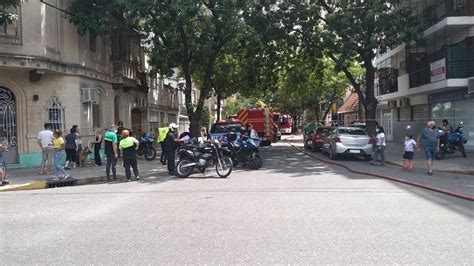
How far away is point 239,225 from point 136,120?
22397mm

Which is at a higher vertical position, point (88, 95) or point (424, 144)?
point (88, 95)

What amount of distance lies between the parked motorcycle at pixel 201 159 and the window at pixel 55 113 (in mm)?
6841

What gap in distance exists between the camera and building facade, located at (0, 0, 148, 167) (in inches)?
669

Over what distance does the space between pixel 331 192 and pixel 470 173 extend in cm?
662

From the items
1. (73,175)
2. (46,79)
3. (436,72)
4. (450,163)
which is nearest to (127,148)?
(73,175)

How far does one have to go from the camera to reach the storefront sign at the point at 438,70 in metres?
22.3

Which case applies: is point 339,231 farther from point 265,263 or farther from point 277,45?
point 277,45

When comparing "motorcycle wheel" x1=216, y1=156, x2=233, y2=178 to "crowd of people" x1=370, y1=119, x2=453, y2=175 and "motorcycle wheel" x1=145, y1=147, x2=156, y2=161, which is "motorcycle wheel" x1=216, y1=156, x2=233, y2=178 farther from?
"motorcycle wheel" x1=145, y1=147, x2=156, y2=161

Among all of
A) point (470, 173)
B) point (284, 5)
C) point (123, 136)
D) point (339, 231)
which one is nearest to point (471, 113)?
point (470, 173)

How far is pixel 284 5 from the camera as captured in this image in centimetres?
2270

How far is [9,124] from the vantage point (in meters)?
17.6

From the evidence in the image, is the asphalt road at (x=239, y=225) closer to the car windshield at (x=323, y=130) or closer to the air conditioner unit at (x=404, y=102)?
the car windshield at (x=323, y=130)

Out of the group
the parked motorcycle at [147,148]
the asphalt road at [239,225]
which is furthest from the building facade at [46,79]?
the asphalt road at [239,225]

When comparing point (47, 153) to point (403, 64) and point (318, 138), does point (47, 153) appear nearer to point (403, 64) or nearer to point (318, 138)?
point (318, 138)
